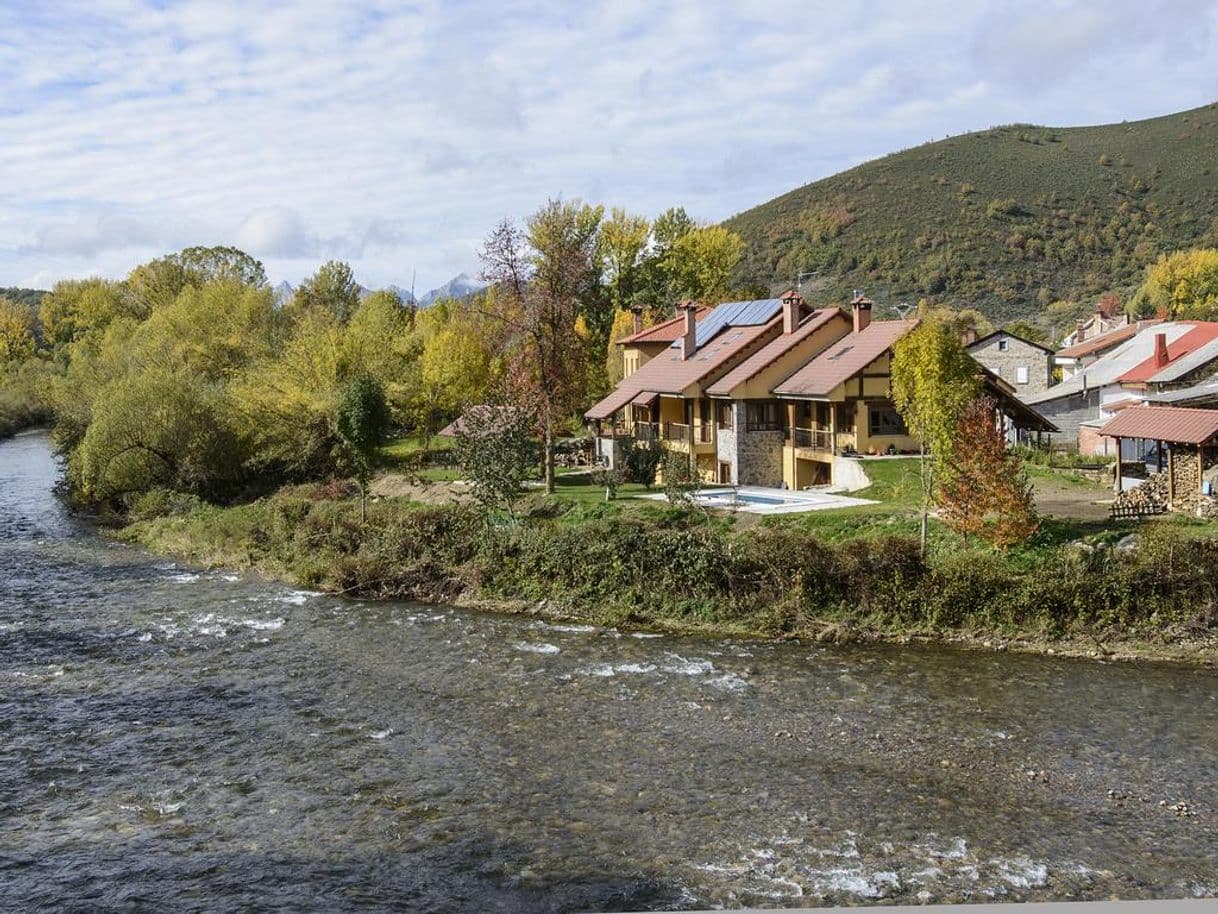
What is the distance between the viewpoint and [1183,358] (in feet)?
139

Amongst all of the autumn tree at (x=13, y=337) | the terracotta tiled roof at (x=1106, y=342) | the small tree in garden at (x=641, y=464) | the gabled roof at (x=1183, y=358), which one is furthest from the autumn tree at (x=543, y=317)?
the autumn tree at (x=13, y=337)

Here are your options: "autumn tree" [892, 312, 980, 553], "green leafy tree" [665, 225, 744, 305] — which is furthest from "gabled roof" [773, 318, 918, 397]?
"green leafy tree" [665, 225, 744, 305]

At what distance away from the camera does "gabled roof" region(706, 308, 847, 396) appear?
3956 centimetres

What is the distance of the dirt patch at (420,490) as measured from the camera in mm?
37938

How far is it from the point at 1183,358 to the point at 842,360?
1555 cm

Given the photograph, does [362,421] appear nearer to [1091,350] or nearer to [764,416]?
[764,416]

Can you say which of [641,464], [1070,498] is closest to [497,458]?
[641,464]

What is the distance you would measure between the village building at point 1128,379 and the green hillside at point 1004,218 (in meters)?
44.0

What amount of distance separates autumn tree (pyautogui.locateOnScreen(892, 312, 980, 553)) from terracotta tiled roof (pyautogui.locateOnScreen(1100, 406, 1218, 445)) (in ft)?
21.1

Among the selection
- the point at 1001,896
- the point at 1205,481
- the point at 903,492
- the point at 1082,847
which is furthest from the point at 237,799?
the point at 1205,481

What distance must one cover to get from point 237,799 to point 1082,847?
41.6 ft

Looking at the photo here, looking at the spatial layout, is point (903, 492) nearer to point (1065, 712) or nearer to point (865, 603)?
point (865, 603)

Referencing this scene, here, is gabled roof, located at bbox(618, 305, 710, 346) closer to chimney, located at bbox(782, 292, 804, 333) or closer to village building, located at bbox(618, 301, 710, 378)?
village building, located at bbox(618, 301, 710, 378)

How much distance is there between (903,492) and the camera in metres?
32.6
